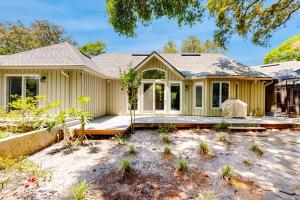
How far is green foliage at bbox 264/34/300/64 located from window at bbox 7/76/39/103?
31.8 m

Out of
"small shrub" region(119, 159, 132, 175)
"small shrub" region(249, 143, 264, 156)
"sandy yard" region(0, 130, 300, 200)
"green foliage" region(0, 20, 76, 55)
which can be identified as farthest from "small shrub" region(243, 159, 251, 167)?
"green foliage" region(0, 20, 76, 55)

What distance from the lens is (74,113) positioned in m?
6.64

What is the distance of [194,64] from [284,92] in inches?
319

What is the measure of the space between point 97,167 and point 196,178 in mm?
2408

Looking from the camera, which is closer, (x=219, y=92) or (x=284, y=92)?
(x=219, y=92)

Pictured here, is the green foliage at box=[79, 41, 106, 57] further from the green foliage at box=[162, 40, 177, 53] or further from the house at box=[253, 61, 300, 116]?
the house at box=[253, 61, 300, 116]

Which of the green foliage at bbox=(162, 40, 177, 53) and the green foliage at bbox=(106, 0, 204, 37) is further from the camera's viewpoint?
the green foliage at bbox=(162, 40, 177, 53)

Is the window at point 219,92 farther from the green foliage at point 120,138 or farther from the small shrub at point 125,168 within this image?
the small shrub at point 125,168

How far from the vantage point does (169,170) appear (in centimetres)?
485

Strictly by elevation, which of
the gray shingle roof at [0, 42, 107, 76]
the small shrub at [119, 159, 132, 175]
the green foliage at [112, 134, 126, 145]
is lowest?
the small shrub at [119, 159, 132, 175]

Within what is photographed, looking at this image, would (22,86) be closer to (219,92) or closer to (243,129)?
(243,129)

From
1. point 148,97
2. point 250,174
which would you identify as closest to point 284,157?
point 250,174

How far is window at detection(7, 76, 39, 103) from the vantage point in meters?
9.63

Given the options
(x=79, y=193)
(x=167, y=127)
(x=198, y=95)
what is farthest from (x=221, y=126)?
(x=79, y=193)
